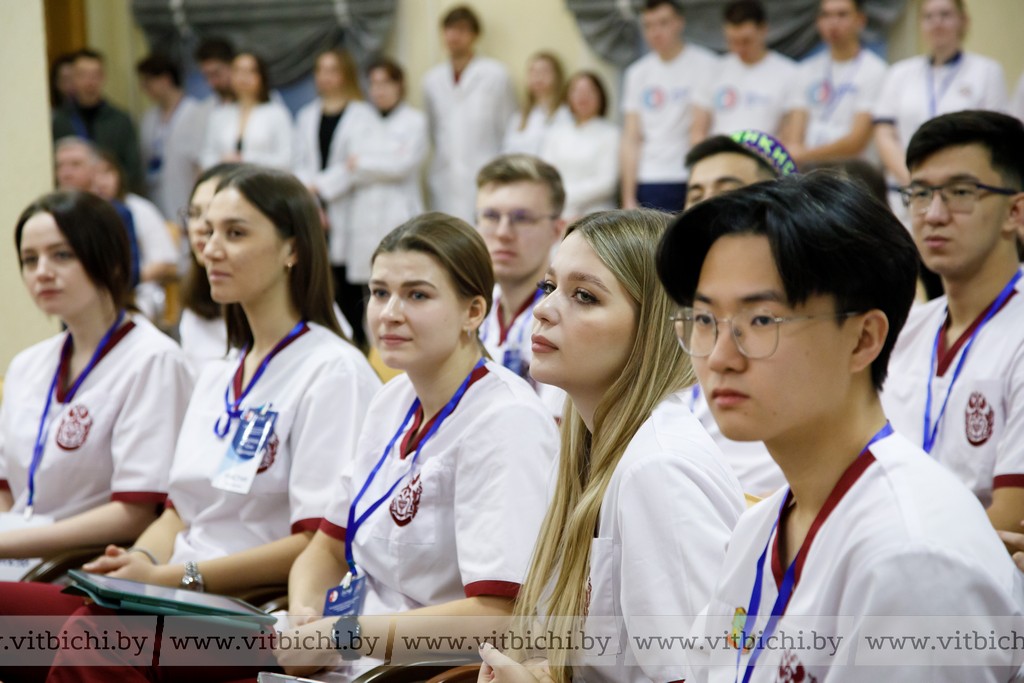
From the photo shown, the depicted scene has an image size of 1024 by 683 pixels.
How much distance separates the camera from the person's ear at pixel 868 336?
143 cm

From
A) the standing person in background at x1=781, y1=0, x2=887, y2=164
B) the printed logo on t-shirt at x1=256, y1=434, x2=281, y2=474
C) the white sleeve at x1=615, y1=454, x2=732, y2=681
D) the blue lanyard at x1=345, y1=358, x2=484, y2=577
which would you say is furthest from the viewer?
the standing person in background at x1=781, y1=0, x2=887, y2=164

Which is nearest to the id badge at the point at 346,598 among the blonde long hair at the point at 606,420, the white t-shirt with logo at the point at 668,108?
the blonde long hair at the point at 606,420

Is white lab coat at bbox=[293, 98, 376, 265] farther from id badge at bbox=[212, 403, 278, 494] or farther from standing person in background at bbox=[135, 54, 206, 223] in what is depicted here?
id badge at bbox=[212, 403, 278, 494]

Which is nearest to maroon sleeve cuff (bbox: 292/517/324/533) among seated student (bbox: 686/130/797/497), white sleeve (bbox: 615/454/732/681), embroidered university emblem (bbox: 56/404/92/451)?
embroidered university emblem (bbox: 56/404/92/451)

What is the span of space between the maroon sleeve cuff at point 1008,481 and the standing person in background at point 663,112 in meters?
4.43

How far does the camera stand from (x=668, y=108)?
6996mm

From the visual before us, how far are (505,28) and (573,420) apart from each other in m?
6.53

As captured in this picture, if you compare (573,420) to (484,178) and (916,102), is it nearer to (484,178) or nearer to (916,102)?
(484,178)

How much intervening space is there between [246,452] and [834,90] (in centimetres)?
485

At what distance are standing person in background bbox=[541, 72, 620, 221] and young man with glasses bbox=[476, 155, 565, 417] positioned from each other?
128 inches

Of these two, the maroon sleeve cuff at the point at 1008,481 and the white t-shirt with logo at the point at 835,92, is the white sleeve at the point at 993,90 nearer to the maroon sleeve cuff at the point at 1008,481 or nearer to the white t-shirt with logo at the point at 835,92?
the white t-shirt with logo at the point at 835,92

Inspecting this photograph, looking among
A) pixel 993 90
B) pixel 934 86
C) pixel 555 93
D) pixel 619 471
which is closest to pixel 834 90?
pixel 934 86

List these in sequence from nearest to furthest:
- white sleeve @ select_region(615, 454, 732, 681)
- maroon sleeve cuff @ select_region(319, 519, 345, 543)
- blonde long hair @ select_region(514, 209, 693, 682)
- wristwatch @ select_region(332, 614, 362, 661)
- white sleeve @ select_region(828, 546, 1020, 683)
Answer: white sleeve @ select_region(828, 546, 1020, 683) < white sleeve @ select_region(615, 454, 732, 681) < blonde long hair @ select_region(514, 209, 693, 682) < wristwatch @ select_region(332, 614, 362, 661) < maroon sleeve cuff @ select_region(319, 519, 345, 543)

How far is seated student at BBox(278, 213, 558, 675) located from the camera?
2283mm
